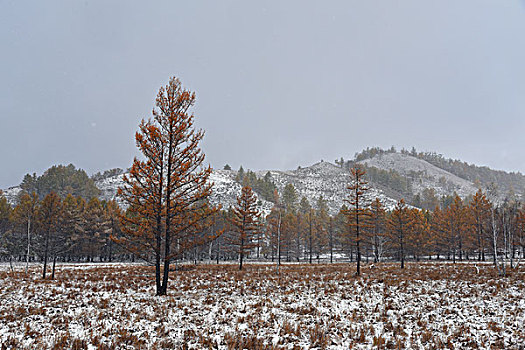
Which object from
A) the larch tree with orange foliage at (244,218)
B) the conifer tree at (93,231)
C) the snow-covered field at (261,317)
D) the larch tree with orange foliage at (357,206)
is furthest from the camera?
the conifer tree at (93,231)

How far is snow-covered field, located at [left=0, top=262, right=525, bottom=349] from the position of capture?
312 inches

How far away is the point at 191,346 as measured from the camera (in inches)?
299

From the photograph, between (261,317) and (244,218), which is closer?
(261,317)

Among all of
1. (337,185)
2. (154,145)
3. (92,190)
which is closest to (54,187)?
(92,190)

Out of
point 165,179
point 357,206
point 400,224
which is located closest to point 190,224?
point 165,179

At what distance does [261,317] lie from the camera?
32.6 ft

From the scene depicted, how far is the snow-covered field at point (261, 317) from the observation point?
793 centimetres

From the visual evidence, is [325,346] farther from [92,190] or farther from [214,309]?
[92,190]

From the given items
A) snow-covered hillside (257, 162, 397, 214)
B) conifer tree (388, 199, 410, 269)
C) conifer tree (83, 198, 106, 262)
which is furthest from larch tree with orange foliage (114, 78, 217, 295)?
snow-covered hillside (257, 162, 397, 214)

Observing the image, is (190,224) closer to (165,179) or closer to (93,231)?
(165,179)

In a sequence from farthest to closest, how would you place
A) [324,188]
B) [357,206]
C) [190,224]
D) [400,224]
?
[324,188] → [400,224] → [357,206] → [190,224]

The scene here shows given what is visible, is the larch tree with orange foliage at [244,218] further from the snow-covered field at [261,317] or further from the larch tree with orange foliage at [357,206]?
the snow-covered field at [261,317]

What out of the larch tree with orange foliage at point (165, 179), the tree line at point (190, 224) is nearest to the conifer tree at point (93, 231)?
the tree line at point (190, 224)

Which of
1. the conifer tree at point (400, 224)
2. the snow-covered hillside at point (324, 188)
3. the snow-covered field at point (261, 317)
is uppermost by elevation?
the snow-covered hillside at point (324, 188)
